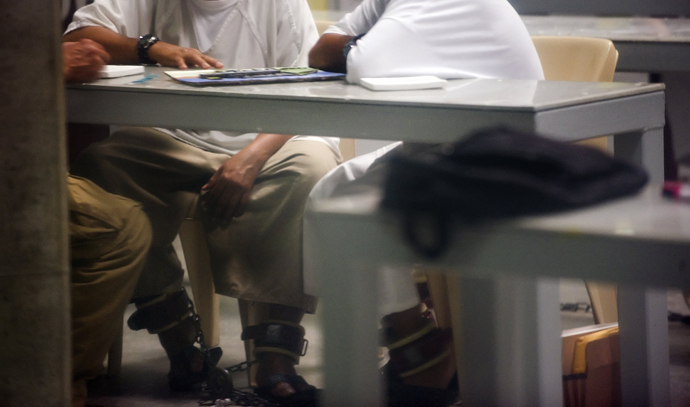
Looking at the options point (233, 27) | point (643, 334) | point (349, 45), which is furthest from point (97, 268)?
point (643, 334)

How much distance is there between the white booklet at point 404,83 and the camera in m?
1.35

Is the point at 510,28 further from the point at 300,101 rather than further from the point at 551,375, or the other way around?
the point at 551,375

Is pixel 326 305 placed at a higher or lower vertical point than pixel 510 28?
lower

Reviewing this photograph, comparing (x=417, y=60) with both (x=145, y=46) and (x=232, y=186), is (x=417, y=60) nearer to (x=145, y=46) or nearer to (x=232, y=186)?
(x=232, y=186)

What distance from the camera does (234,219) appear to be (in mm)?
1753

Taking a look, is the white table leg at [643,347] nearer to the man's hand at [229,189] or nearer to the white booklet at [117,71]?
the man's hand at [229,189]

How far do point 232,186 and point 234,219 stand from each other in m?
0.08

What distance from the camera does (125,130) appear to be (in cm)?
194

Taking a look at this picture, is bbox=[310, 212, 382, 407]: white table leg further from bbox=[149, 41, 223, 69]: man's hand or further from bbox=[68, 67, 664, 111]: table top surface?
bbox=[149, 41, 223, 69]: man's hand

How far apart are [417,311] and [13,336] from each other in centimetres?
81

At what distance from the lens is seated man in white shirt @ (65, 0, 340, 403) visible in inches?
66.3

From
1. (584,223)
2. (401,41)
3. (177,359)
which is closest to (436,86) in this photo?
(401,41)

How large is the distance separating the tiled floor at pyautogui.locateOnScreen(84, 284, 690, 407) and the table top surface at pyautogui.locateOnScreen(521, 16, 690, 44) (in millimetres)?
866

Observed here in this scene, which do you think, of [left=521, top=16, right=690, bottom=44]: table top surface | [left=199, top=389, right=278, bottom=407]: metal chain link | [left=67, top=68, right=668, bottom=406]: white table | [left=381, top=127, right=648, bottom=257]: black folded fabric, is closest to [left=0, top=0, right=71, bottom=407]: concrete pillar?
[left=67, top=68, right=668, bottom=406]: white table
